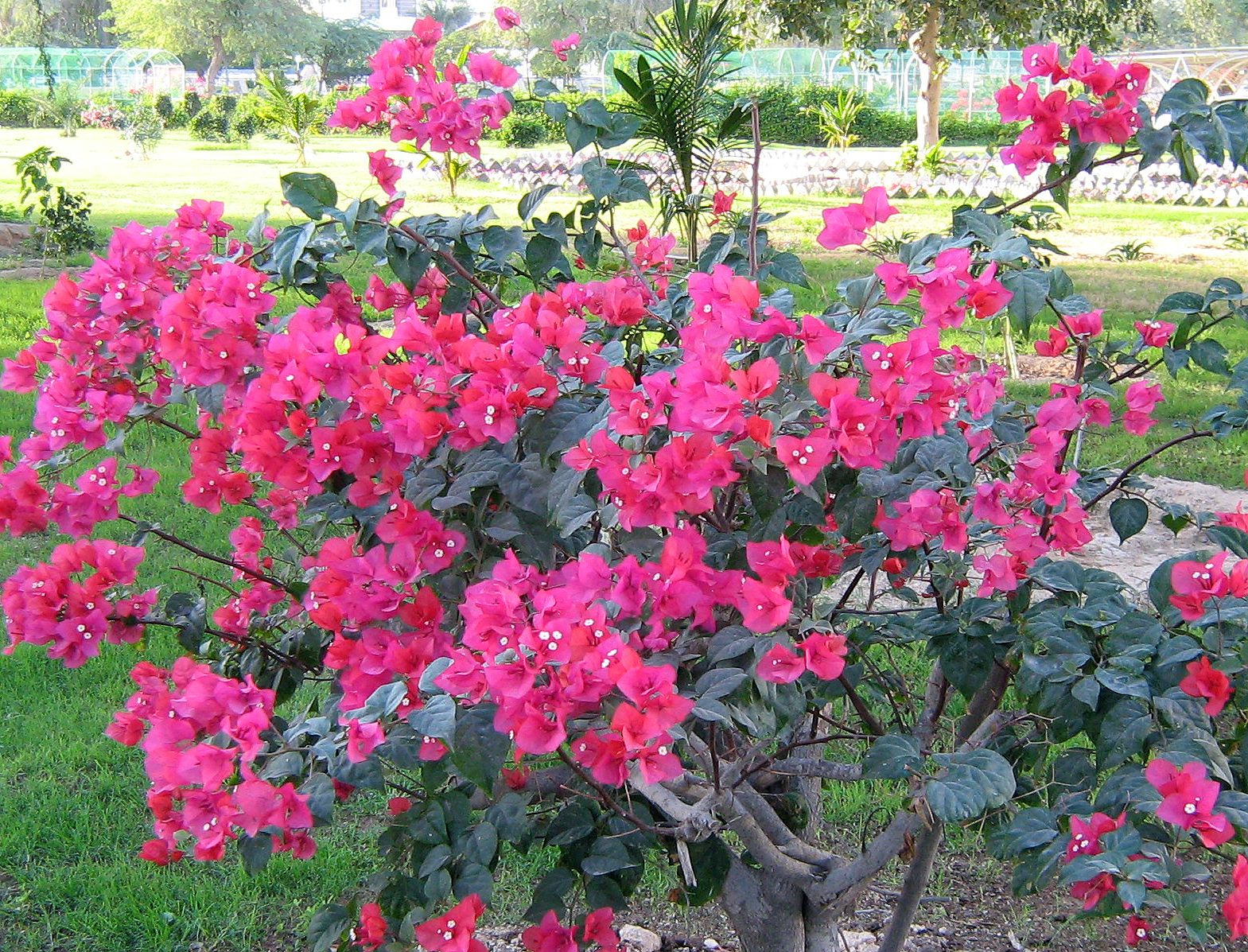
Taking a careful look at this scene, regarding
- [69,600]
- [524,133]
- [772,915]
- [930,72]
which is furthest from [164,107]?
[772,915]

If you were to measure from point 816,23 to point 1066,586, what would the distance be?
13.3 metres

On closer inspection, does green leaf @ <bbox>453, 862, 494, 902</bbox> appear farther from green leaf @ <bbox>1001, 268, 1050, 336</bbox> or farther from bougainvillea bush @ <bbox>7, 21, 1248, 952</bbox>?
green leaf @ <bbox>1001, 268, 1050, 336</bbox>

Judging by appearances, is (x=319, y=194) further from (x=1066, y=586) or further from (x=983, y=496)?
(x=1066, y=586)

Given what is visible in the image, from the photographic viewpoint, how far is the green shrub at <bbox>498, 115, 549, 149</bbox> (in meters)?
21.1

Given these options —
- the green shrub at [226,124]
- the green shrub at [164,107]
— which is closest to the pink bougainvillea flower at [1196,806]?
the green shrub at [226,124]

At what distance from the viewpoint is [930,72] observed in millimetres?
14930

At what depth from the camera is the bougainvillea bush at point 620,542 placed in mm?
965

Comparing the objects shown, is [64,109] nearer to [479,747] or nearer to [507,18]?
[507,18]

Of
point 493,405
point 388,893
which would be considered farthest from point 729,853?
point 493,405

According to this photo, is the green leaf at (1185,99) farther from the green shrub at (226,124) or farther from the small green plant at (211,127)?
the small green plant at (211,127)

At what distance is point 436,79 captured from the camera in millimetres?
1515

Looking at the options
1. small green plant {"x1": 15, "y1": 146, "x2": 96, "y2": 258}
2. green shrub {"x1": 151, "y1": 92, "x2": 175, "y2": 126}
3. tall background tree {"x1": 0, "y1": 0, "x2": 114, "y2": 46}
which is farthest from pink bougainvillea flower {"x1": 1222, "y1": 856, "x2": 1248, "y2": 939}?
tall background tree {"x1": 0, "y1": 0, "x2": 114, "y2": 46}

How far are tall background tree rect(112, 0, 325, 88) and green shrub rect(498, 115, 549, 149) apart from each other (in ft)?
62.3

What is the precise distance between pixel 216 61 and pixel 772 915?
40.5 m
